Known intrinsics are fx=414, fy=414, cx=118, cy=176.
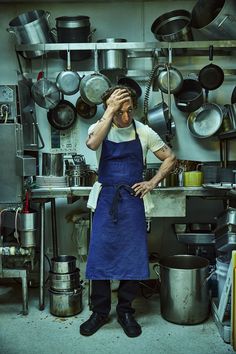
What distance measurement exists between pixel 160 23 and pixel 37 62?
1134 millimetres

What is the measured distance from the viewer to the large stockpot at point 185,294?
2.67 metres

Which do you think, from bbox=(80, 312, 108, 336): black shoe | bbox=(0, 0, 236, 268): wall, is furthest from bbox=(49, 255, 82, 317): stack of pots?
bbox=(0, 0, 236, 268): wall

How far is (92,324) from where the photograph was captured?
2.61 meters

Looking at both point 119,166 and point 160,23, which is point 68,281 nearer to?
point 119,166

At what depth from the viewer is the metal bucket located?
2869 mm

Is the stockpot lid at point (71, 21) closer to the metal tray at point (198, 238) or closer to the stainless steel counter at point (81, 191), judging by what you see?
the stainless steel counter at point (81, 191)

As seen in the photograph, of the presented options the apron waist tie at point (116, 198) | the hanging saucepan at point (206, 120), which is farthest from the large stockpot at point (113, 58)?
the apron waist tie at point (116, 198)

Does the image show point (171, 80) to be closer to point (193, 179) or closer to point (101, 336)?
point (193, 179)

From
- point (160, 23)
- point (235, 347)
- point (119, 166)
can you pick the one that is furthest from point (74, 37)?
point (235, 347)

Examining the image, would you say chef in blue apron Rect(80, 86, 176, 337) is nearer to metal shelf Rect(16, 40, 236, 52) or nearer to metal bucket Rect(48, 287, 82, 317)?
metal bucket Rect(48, 287, 82, 317)

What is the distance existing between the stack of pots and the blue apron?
381 millimetres

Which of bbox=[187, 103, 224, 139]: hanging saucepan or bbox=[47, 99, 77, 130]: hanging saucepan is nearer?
bbox=[187, 103, 224, 139]: hanging saucepan

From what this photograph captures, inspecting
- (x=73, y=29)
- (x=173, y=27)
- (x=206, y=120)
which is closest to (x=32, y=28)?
(x=73, y=29)

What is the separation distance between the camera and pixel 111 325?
8.89ft
